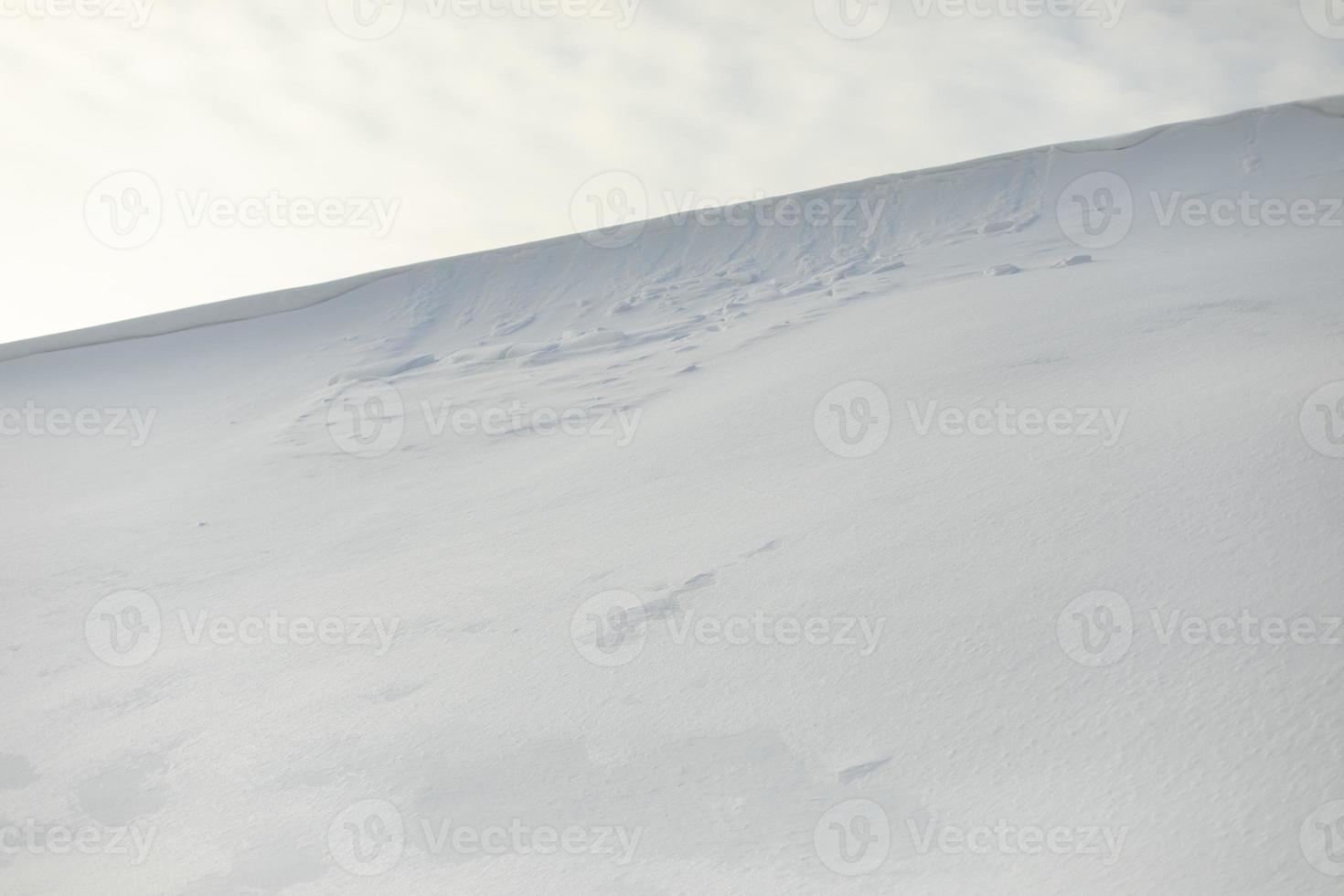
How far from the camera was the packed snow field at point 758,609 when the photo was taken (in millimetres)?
1462

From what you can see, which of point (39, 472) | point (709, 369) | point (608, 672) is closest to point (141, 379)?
point (39, 472)

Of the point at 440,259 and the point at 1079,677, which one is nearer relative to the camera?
the point at 1079,677

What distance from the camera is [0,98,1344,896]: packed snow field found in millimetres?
1462

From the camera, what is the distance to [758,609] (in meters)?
2.09

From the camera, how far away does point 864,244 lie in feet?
16.8

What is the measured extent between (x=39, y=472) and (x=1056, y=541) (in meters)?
4.16

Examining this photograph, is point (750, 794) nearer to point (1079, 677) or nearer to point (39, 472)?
point (1079, 677)

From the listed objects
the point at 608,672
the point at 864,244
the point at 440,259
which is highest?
the point at 440,259

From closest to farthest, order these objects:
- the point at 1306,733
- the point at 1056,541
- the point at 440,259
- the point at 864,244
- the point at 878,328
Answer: the point at 1306,733
the point at 1056,541
the point at 878,328
the point at 864,244
the point at 440,259

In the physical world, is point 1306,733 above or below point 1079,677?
below

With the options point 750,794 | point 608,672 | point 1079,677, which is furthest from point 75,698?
point 1079,677

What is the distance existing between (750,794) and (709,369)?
103 inches

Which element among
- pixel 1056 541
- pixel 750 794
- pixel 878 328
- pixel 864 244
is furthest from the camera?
pixel 864 244

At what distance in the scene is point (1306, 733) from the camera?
139cm
